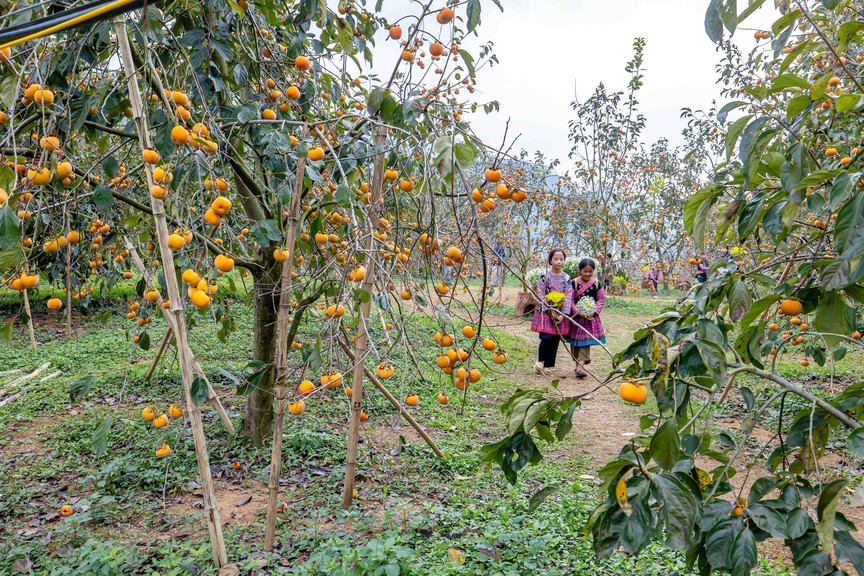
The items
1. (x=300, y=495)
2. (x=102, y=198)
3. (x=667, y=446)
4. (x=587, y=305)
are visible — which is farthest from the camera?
(x=587, y=305)

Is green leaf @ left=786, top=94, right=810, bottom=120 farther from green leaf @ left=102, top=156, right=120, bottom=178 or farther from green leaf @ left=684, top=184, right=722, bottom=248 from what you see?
green leaf @ left=102, top=156, right=120, bottom=178

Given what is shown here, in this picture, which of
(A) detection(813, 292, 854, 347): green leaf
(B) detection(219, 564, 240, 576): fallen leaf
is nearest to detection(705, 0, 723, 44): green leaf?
(A) detection(813, 292, 854, 347): green leaf

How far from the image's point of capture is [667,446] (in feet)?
3.23

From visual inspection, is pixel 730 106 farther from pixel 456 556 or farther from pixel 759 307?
pixel 456 556

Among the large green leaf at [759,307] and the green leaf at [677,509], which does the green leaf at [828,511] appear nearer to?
the green leaf at [677,509]

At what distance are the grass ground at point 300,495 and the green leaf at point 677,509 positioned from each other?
0.93 metres

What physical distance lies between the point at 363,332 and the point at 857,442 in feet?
5.05

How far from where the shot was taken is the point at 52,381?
4688 mm

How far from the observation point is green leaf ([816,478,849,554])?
2.85 ft

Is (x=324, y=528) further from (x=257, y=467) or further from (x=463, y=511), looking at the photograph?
(x=257, y=467)

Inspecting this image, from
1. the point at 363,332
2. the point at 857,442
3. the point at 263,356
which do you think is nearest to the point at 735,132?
the point at 857,442

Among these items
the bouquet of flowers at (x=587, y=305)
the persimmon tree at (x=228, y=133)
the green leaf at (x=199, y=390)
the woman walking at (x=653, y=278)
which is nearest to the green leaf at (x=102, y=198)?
the persimmon tree at (x=228, y=133)

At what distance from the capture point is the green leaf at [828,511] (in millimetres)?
868

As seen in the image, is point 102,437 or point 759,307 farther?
point 102,437
